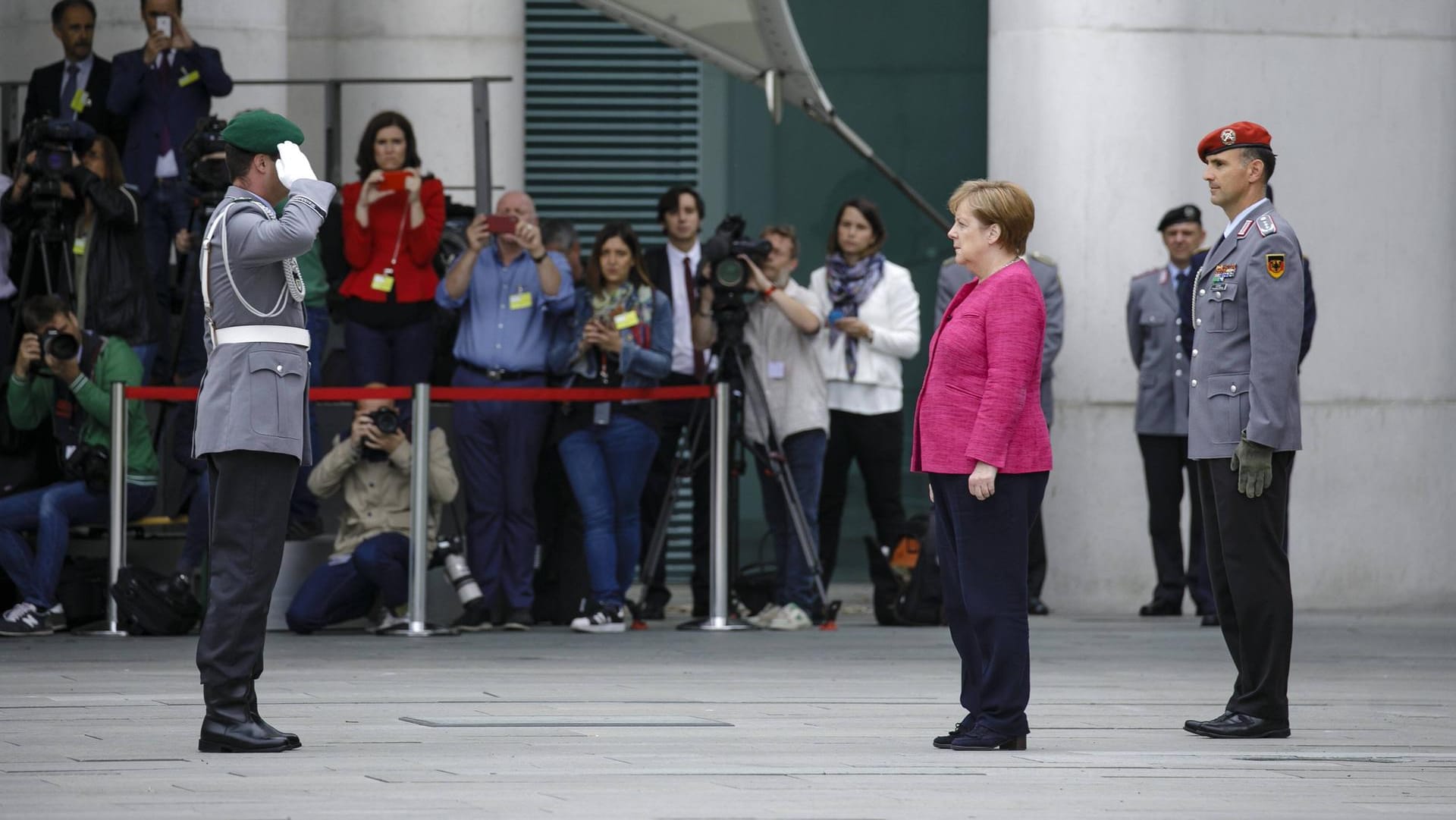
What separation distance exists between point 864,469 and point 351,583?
2.51 metres

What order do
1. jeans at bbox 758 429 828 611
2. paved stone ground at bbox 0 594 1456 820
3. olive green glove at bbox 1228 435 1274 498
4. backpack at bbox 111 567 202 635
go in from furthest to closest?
jeans at bbox 758 429 828 611
backpack at bbox 111 567 202 635
olive green glove at bbox 1228 435 1274 498
paved stone ground at bbox 0 594 1456 820

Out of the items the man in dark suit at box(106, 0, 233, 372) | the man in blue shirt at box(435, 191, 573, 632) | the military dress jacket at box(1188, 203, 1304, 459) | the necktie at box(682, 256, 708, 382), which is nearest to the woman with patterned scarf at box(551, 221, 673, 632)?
the man in blue shirt at box(435, 191, 573, 632)

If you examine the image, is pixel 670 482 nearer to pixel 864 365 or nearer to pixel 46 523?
pixel 864 365

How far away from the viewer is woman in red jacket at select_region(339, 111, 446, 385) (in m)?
9.84

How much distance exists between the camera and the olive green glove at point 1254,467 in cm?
610

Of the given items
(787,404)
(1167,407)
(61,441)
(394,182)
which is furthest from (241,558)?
(1167,407)

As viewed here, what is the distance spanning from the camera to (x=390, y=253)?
389 inches

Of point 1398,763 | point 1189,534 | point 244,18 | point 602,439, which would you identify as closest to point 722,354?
point 602,439

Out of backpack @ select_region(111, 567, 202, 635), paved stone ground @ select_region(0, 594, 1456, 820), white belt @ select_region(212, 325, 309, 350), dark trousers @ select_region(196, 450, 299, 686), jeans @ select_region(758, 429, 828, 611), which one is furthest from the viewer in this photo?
jeans @ select_region(758, 429, 828, 611)

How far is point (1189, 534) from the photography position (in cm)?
1077

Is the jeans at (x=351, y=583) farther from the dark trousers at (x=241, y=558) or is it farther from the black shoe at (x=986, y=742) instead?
the black shoe at (x=986, y=742)

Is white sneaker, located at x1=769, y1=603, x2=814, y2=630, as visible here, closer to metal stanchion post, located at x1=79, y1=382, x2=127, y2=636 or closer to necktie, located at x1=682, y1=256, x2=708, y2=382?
necktie, located at x1=682, y1=256, x2=708, y2=382

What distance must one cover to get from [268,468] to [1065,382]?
623 centimetres

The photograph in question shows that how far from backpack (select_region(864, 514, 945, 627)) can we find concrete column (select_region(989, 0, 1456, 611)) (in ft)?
4.53
